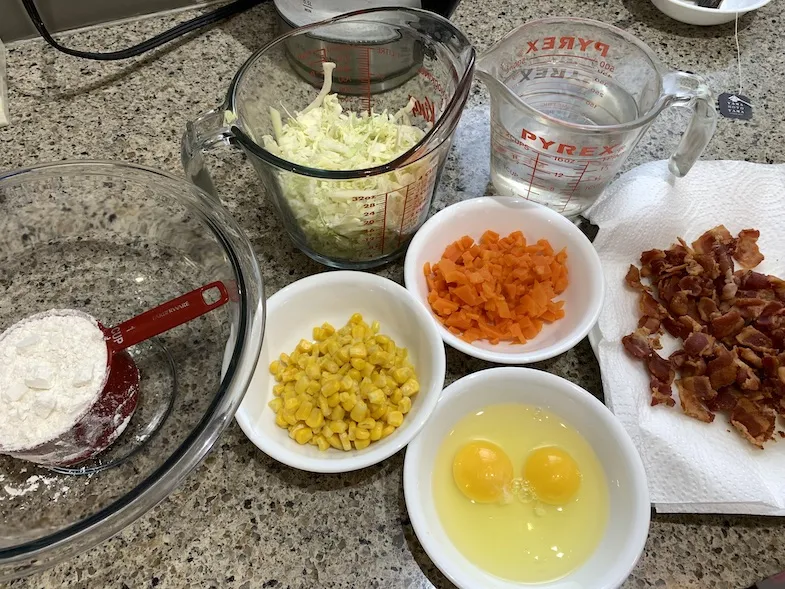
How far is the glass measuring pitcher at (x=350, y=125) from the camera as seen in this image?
0.84 m

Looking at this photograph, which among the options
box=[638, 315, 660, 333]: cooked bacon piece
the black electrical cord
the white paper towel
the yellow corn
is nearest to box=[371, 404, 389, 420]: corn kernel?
the yellow corn

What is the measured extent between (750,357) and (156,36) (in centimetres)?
131

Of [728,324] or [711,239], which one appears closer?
[728,324]

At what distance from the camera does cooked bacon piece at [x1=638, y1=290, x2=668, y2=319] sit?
931 mm

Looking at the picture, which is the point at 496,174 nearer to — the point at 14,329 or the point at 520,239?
the point at 520,239

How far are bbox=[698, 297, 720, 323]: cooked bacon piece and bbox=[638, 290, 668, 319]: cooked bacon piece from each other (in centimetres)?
5

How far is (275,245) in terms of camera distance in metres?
1.04

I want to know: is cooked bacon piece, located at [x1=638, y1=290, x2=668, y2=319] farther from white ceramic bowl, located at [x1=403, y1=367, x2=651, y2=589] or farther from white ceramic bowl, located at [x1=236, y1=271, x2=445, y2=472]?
white ceramic bowl, located at [x1=236, y1=271, x2=445, y2=472]

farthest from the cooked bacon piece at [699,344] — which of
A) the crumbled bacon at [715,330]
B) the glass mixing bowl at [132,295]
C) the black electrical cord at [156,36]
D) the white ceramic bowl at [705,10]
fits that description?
the black electrical cord at [156,36]

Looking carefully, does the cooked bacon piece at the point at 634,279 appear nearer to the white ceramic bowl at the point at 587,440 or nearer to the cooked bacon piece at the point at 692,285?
the cooked bacon piece at the point at 692,285

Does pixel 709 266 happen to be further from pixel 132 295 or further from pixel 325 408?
pixel 132 295

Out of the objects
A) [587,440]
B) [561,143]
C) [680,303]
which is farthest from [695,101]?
[587,440]

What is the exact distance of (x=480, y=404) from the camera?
848 millimetres

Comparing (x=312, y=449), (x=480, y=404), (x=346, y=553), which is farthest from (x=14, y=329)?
(x=480, y=404)
